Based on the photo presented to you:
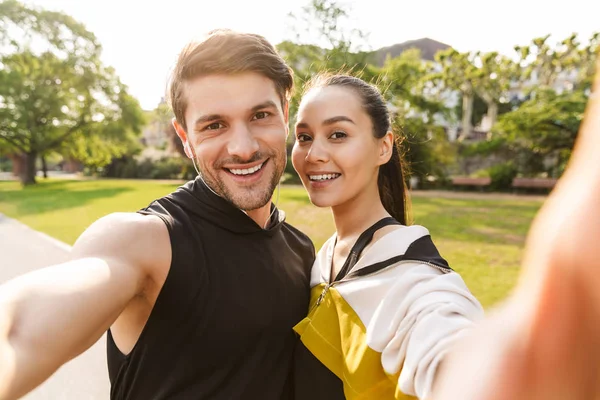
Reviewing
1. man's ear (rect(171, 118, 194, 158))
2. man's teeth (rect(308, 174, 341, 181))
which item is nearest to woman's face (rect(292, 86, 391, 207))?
man's teeth (rect(308, 174, 341, 181))

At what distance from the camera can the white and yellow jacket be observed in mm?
1133

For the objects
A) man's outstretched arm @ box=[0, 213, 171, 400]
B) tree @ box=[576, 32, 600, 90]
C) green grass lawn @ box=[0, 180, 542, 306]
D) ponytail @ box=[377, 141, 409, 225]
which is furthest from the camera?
tree @ box=[576, 32, 600, 90]

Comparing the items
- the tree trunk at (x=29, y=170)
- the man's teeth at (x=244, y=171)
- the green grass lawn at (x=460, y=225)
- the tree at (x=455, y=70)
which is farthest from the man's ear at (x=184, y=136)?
the tree trunk at (x=29, y=170)

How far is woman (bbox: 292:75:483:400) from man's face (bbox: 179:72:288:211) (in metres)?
0.37

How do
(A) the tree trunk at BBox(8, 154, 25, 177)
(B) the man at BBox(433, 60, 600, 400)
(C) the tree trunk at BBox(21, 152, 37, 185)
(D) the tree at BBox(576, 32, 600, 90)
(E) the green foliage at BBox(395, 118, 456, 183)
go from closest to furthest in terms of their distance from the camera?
(B) the man at BBox(433, 60, 600, 400), (E) the green foliage at BBox(395, 118, 456, 183), (D) the tree at BBox(576, 32, 600, 90), (C) the tree trunk at BBox(21, 152, 37, 185), (A) the tree trunk at BBox(8, 154, 25, 177)

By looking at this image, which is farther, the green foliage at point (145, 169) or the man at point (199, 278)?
the green foliage at point (145, 169)

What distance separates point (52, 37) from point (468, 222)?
36.4 meters

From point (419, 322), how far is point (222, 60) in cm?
132

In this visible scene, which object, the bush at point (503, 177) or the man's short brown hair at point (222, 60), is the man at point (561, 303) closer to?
the man's short brown hair at point (222, 60)

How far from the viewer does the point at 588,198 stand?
0.41 meters

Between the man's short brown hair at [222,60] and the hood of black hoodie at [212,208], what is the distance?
34 centimetres

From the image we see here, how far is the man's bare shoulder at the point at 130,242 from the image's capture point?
1.40 m

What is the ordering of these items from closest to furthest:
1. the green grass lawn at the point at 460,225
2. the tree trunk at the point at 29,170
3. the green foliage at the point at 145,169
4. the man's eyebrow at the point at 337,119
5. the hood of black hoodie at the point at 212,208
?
the hood of black hoodie at the point at 212,208
the man's eyebrow at the point at 337,119
the green grass lawn at the point at 460,225
the tree trunk at the point at 29,170
the green foliage at the point at 145,169

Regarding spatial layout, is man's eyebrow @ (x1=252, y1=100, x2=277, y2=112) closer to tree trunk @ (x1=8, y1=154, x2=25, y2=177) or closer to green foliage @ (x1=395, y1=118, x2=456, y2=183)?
green foliage @ (x1=395, y1=118, x2=456, y2=183)
